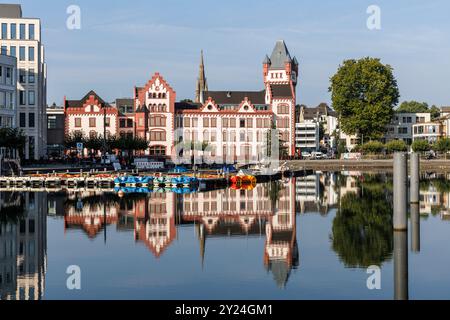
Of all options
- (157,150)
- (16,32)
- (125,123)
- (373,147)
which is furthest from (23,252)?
(125,123)

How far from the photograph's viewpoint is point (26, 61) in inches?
3816

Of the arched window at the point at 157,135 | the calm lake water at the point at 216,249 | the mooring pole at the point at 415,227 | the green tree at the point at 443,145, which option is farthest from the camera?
the arched window at the point at 157,135

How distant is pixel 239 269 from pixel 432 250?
8074 millimetres

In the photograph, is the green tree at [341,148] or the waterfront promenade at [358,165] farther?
the green tree at [341,148]

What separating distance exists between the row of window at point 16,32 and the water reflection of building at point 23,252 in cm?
5599

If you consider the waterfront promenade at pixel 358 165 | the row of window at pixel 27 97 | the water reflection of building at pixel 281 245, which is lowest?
the water reflection of building at pixel 281 245

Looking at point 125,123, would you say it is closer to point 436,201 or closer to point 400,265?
point 436,201

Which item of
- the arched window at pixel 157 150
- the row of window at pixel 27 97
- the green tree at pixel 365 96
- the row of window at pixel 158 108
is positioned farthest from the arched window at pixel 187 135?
the row of window at pixel 27 97

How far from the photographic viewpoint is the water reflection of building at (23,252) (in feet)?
64.8

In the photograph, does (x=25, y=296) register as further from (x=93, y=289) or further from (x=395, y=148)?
(x=395, y=148)

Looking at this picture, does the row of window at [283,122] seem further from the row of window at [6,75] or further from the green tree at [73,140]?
the row of window at [6,75]

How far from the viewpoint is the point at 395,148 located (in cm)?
12962

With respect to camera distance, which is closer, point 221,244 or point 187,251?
point 187,251
